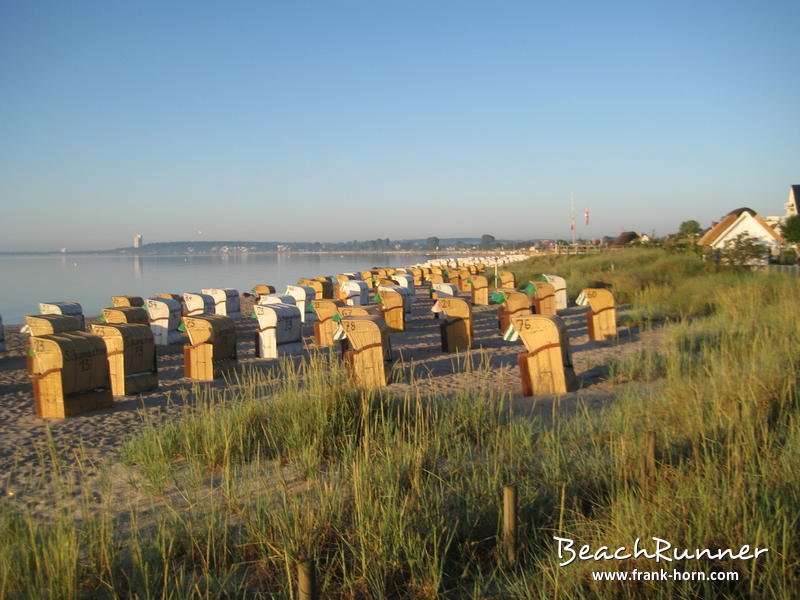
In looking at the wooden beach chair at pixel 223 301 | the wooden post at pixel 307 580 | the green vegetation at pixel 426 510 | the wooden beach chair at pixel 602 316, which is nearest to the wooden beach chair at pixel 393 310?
the wooden beach chair at pixel 602 316

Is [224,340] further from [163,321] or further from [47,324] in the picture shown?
[163,321]

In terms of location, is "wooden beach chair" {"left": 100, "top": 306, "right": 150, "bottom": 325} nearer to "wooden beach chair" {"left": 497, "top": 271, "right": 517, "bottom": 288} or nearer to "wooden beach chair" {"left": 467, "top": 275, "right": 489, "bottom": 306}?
"wooden beach chair" {"left": 467, "top": 275, "right": 489, "bottom": 306}

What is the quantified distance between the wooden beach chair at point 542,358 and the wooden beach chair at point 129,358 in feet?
17.4

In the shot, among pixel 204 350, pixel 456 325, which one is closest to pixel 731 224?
pixel 456 325

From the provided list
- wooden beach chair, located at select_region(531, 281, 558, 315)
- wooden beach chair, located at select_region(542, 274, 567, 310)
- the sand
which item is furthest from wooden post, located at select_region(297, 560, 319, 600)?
wooden beach chair, located at select_region(542, 274, 567, 310)

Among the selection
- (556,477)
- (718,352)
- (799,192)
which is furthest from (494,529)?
(799,192)

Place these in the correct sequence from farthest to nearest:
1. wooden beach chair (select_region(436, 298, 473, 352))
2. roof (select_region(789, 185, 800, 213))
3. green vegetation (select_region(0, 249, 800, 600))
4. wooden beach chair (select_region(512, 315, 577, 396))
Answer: roof (select_region(789, 185, 800, 213)) → wooden beach chair (select_region(436, 298, 473, 352)) → wooden beach chair (select_region(512, 315, 577, 396)) → green vegetation (select_region(0, 249, 800, 600))

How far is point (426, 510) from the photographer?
3.24 meters

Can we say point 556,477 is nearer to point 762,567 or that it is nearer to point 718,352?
point 762,567

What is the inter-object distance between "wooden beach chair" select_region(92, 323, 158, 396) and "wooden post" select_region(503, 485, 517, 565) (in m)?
6.89

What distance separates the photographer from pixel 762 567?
8.96 ft

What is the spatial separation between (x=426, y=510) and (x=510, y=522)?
1.62 ft

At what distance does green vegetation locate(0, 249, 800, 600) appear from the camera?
285cm

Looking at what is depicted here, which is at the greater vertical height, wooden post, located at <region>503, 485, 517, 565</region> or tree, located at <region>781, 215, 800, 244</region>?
tree, located at <region>781, 215, 800, 244</region>
